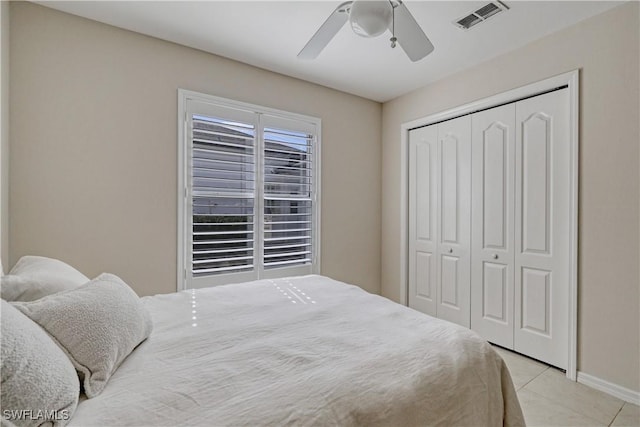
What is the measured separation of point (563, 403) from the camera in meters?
2.08

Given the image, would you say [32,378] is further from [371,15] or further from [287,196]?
[287,196]

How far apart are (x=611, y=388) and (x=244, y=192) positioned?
123 inches

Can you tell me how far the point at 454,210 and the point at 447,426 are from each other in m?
2.46

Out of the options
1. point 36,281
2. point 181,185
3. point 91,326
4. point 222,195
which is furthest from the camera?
point 222,195

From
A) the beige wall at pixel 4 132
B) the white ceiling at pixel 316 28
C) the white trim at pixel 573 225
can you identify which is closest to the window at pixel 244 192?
the white ceiling at pixel 316 28

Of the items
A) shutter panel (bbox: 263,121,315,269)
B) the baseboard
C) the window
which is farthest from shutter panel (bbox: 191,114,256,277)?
the baseboard

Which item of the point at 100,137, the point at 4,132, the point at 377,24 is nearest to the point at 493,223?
the point at 377,24

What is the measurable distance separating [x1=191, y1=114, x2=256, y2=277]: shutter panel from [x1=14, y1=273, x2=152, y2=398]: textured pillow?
1573 millimetres

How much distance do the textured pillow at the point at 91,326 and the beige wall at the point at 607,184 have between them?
9.24ft

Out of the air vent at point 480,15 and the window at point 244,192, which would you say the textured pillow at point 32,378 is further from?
the air vent at point 480,15

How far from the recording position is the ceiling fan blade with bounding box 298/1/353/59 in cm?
170

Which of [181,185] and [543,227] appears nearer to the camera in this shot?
[543,227]

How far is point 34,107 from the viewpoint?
7.06 feet

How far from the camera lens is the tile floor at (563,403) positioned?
1.92 metres
